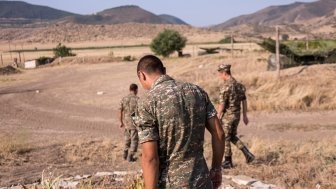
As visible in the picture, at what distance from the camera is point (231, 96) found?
28.8ft

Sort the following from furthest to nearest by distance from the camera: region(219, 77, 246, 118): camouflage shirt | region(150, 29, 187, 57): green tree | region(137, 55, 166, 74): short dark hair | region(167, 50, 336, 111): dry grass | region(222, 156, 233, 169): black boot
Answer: region(150, 29, 187, 57): green tree, region(167, 50, 336, 111): dry grass, region(222, 156, 233, 169): black boot, region(219, 77, 246, 118): camouflage shirt, region(137, 55, 166, 74): short dark hair

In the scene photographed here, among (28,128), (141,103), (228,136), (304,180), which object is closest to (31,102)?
(28,128)

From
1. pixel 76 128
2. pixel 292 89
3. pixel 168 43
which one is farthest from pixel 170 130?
pixel 168 43

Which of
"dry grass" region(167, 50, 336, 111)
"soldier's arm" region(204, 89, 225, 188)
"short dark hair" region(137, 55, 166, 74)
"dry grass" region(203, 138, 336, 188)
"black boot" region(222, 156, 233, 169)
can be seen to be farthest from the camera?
"dry grass" region(167, 50, 336, 111)

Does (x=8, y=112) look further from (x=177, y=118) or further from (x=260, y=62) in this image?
(x=177, y=118)

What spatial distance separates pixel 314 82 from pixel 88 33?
124 metres

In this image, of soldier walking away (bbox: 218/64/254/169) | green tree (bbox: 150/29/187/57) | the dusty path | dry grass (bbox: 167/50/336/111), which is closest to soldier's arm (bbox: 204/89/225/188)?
soldier walking away (bbox: 218/64/254/169)

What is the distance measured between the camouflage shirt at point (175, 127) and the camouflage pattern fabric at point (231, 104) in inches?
177

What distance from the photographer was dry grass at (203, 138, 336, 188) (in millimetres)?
7903

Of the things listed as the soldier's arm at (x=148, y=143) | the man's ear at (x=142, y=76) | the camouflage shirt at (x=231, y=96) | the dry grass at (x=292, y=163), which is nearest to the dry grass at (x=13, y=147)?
the dry grass at (x=292, y=163)

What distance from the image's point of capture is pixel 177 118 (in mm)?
4145

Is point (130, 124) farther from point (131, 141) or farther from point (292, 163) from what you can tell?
point (292, 163)

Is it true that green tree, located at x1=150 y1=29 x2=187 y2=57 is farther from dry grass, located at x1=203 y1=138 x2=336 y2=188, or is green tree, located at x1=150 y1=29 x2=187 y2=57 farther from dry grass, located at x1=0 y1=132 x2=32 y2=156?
dry grass, located at x1=203 y1=138 x2=336 y2=188

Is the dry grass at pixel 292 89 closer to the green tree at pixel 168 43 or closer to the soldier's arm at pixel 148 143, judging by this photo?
the soldier's arm at pixel 148 143
